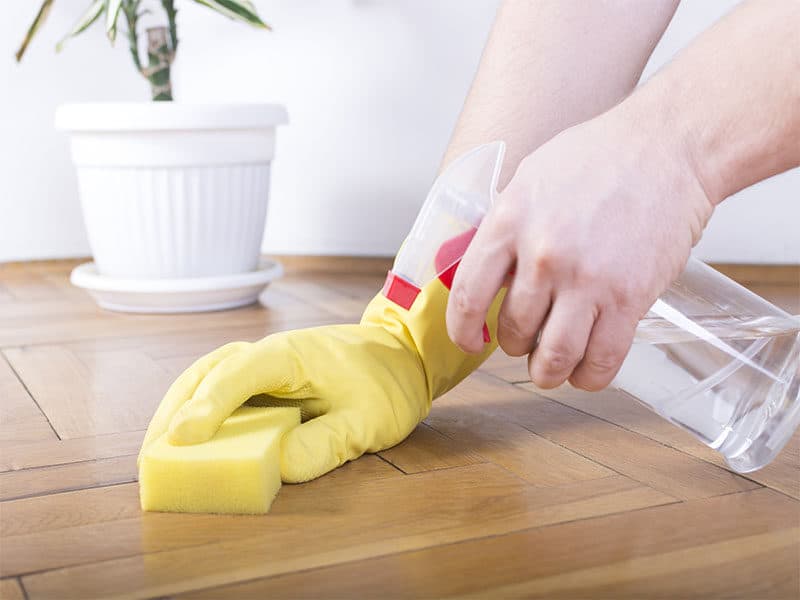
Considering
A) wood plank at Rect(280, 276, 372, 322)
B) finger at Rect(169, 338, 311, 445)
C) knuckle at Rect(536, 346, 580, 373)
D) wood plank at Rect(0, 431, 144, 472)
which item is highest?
knuckle at Rect(536, 346, 580, 373)

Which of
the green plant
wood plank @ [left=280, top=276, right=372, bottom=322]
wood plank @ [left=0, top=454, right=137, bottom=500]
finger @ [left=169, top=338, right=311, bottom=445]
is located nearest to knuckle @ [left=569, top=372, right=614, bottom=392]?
finger @ [left=169, top=338, right=311, bottom=445]

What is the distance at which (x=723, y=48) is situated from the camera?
56 cm

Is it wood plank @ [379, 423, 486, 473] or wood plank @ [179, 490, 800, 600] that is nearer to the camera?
wood plank @ [179, 490, 800, 600]

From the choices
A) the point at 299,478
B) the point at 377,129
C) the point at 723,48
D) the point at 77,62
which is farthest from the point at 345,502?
the point at 77,62

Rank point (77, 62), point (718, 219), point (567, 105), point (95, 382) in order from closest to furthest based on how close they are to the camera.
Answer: point (567, 105) → point (95, 382) → point (718, 219) → point (77, 62)

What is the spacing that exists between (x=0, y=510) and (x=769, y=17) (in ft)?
1.86

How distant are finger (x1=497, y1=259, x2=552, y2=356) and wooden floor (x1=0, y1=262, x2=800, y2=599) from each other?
11cm

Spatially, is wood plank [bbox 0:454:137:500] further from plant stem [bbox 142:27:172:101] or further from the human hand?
plant stem [bbox 142:27:172:101]

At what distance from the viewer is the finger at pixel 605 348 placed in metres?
0.56

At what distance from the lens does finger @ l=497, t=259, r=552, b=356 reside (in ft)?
1.79

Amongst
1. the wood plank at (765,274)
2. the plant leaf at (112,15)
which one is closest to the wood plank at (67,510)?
the plant leaf at (112,15)

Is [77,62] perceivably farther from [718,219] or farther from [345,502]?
[345,502]

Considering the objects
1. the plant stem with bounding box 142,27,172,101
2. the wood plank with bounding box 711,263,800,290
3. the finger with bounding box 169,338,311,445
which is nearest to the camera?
the finger with bounding box 169,338,311,445

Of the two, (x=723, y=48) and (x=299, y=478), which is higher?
(x=723, y=48)
